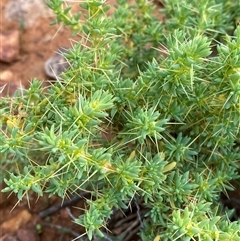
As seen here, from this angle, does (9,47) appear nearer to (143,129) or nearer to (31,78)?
(31,78)

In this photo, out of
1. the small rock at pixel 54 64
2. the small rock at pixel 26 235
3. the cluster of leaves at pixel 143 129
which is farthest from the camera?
the small rock at pixel 54 64

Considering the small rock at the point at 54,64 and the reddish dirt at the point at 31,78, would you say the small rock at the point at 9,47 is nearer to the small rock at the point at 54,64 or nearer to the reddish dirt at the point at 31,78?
the reddish dirt at the point at 31,78

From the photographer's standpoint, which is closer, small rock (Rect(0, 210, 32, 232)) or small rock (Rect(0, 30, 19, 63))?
small rock (Rect(0, 210, 32, 232))

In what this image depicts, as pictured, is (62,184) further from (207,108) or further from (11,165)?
(11,165)

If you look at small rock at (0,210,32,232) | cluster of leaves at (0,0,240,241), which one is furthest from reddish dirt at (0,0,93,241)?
cluster of leaves at (0,0,240,241)

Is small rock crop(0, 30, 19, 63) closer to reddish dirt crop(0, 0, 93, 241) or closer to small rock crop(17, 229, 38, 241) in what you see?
reddish dirt crop(0, 0, 93, 241)

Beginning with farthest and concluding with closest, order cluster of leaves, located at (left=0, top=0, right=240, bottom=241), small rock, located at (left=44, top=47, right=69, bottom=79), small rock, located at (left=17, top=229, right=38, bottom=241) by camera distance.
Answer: small rock, located at (left=44, top=47, right=69, bottom=79), small rock, located at (left=17, top=229, right=38, bottom=241), cluster of leaves, located at (left=0, top=0, right=240, bottom=241)

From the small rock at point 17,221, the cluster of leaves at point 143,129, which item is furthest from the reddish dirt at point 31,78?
the cluster of leaves at point 143,129
